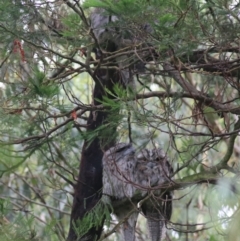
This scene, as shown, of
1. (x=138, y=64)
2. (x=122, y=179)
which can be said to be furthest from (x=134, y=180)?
(x=138, y=64)

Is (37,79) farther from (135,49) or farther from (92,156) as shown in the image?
(92,156)

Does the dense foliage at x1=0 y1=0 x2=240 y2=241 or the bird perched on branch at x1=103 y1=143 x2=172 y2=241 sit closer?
the dense foliage at x1=0 y1=0 x2=240 y2=241

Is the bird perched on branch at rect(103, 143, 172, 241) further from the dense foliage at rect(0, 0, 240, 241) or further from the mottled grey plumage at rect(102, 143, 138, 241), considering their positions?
the dense foliage at rect(0, 0, 240, 241)

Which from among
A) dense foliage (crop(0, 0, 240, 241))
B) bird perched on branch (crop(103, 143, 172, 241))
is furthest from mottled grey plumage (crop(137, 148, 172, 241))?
dense foliage (crop(0, 0, 240, 241))

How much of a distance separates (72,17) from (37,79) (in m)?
0.32

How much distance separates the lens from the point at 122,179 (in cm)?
314

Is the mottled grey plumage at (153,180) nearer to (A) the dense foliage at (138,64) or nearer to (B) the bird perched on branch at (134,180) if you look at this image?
(B) the bird perched on branch at (134,180)

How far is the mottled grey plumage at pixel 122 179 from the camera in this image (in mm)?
3152

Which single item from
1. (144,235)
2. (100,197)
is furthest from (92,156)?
(144,235)

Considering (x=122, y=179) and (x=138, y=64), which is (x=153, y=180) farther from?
(x=138, y=64)

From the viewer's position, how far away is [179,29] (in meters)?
2.47

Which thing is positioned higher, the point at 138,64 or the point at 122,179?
the point at 138,64

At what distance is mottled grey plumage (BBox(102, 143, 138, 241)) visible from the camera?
315cm

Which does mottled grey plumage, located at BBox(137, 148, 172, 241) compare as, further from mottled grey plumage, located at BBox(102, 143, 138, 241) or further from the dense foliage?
the dense foliage
